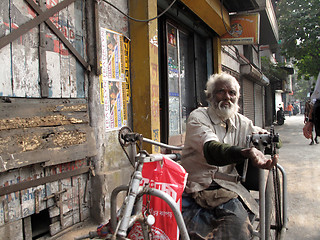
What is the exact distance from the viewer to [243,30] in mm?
6809

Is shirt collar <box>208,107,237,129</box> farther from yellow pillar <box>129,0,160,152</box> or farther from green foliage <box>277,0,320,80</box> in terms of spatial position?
green foliage <box>277,0,320,80</box>

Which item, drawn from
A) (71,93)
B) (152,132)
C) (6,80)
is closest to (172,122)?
(152,132)

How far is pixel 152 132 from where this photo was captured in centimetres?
383

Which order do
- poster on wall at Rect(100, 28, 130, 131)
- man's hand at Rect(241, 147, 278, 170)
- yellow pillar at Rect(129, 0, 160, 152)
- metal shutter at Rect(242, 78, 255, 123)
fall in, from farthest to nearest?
metal shutter at Rect(242, 78, 255, 123), yellow pillar at Rect(129, 0, 160, 152), poster on wall at Rect(100, 28, 130, 131), man's hand at Rect(241, 147, 278, 170)

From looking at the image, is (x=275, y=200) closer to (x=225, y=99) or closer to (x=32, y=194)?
(x=225, y=99)

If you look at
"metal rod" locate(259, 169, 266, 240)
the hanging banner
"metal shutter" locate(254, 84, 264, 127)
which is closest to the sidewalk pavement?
"metal rod" locate(259, 169, 266, 240)

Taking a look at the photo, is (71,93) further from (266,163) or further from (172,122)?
(172,122)

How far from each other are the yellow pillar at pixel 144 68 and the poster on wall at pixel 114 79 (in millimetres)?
145

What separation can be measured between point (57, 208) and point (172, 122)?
11.1 ft

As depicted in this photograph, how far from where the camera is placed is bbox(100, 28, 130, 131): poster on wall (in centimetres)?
335

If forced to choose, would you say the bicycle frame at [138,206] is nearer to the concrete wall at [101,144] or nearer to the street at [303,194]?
the concrete wall at [101,144]

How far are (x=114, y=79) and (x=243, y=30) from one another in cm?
475

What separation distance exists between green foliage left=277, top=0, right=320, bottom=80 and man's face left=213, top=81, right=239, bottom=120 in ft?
44.5

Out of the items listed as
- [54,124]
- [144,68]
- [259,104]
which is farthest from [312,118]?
[259,104]
